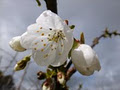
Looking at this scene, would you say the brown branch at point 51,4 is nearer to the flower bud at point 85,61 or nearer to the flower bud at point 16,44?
the flower bud at point 85,61

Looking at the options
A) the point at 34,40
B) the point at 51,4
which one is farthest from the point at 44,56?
the point at 51,4

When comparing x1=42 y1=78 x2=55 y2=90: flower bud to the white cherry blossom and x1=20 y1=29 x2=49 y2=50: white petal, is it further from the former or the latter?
x1=20 y1=29 x2=49 y2=50: white petal

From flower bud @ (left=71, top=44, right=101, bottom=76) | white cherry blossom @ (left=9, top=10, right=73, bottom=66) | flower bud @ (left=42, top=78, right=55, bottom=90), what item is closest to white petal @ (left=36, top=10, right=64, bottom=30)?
white cherry blossom @ (left=9, top=10, right=73, bottom=66)

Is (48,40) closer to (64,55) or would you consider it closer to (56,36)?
(56,36)

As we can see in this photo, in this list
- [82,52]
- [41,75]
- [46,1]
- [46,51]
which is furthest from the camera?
[46,51]

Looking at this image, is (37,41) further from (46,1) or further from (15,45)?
(46,1)

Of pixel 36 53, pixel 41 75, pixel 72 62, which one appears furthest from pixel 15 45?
pixel 72 62
